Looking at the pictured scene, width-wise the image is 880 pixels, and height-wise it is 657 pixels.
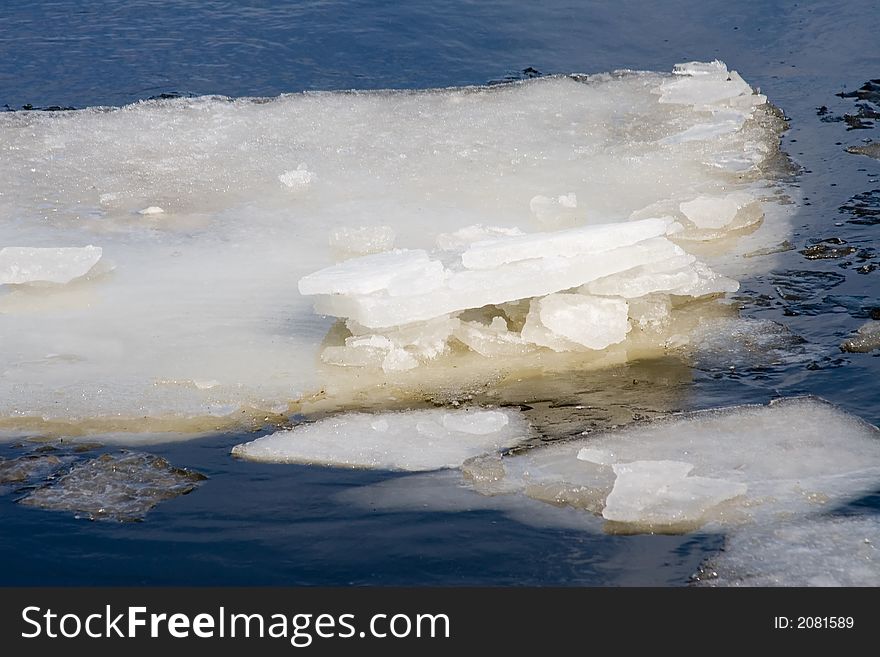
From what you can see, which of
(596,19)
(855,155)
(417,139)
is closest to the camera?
(855,155)

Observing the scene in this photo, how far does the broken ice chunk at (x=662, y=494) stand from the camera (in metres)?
3.80

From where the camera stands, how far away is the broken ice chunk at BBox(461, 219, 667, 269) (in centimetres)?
527

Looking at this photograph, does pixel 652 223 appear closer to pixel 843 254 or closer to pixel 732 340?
pixel 732 340

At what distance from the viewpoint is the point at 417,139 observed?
8359 mm

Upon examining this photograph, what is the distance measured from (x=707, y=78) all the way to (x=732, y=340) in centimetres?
471

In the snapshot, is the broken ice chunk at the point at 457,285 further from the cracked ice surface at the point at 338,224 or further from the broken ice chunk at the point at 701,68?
the broken ice chunk at the point at 701,68

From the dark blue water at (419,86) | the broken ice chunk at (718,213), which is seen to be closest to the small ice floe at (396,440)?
the dark blue water at (419,86)

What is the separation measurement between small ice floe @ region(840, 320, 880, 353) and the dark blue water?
0.07 metres

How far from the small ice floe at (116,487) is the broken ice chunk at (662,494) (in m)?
1.60

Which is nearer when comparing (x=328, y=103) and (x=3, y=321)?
(x=3, y=321)

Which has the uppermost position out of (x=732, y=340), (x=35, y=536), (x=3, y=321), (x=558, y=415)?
(x=3, y=321)

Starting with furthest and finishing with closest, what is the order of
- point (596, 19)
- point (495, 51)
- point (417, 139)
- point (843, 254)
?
point (596, 19) → point (495, 51) → point (417, 139) → point (843, 254)

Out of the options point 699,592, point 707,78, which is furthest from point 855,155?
point 699,592

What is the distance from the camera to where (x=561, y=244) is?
17.4 feet
